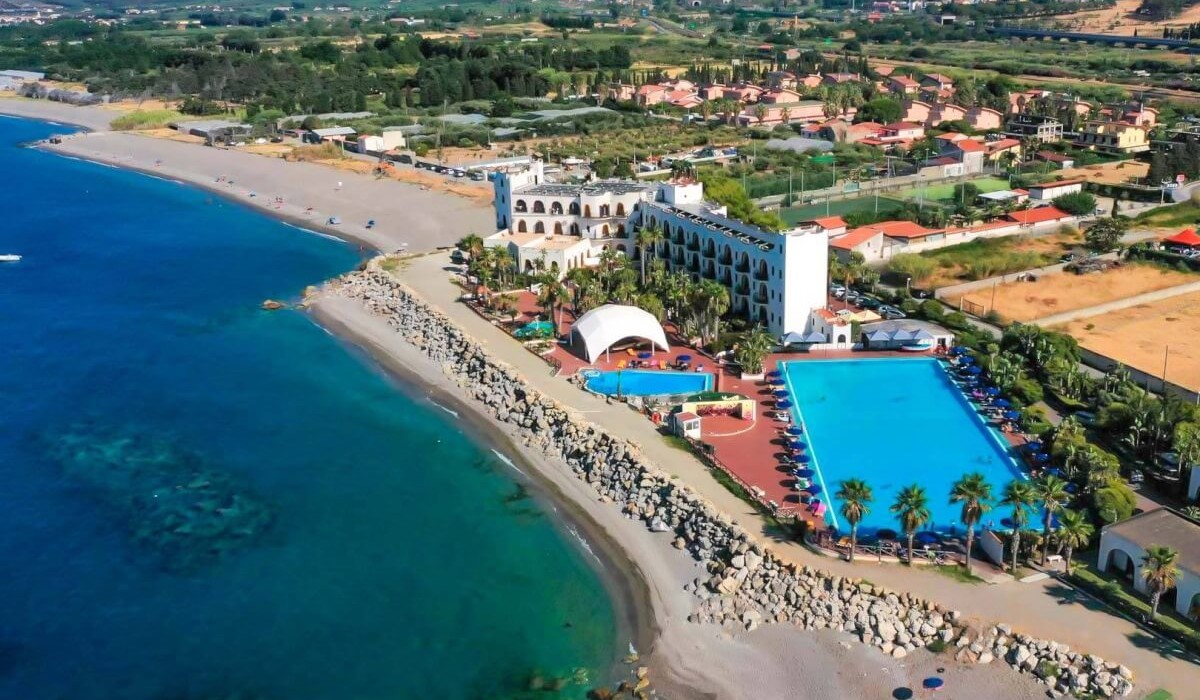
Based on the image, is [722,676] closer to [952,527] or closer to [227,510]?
[952,527]

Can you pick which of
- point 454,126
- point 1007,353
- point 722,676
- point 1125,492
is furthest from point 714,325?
point 454,126

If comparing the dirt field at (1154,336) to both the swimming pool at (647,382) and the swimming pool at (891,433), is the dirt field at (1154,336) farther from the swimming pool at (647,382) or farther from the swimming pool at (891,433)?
the swimming pool at (647,382)

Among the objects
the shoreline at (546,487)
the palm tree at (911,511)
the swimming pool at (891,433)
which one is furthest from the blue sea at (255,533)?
the swimming pool at (891,433)

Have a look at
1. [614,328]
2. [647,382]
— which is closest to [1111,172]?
[614,328]

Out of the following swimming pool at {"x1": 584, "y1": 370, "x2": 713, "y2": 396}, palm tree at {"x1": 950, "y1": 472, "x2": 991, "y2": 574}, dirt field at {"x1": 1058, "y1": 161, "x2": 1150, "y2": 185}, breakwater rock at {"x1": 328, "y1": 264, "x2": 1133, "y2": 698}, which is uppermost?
dirt field at {"x1": 1058, "y1": 161, "x2": 1150, "y2": 185}

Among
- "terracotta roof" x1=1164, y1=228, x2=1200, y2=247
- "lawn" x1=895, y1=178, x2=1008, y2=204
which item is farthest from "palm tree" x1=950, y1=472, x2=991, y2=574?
"lawn" x1=895, y1=178, x2=1008, y2=204

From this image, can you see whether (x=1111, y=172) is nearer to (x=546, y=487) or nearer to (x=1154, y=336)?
(x=1154, y=336)

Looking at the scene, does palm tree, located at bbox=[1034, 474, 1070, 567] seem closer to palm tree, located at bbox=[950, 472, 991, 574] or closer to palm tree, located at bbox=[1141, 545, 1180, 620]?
palm tree, located at bbox=[950, 472, 991, 574]
